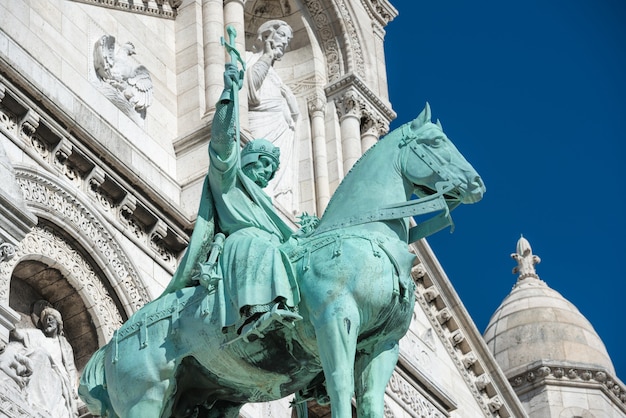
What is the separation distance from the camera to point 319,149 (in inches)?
851

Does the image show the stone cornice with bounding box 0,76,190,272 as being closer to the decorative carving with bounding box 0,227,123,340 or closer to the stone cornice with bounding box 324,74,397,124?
the decorative carving with bounding box 0,227,123,340

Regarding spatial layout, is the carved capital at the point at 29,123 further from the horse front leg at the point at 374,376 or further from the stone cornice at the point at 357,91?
the stone cornice at the point at 357,91

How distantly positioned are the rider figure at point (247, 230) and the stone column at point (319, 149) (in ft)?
27.8

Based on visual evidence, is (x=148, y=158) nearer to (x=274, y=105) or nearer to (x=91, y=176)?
(x=91, y=176)

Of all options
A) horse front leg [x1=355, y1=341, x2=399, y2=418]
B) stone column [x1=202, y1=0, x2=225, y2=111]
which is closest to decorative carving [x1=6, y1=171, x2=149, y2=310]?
stone column [x1=202, y1=0, x2=225, y2=111]

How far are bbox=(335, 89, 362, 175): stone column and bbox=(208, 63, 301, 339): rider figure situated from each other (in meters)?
9.40

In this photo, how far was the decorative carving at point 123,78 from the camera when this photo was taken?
58.0 ft

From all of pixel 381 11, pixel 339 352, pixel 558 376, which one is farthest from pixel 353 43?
pixel 339 352

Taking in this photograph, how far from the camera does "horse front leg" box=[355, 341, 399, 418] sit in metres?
11.0

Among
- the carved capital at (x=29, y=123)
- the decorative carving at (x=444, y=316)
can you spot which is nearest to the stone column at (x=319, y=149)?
the decorative carving at (x=444, y=316)

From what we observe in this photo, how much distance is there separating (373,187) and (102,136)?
18.5 ft

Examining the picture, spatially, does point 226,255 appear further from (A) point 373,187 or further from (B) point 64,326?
(B) point 64,326

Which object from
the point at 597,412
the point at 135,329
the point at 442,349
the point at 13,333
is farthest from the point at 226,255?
the point at 597,412

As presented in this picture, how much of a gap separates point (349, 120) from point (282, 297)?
36.6ft
